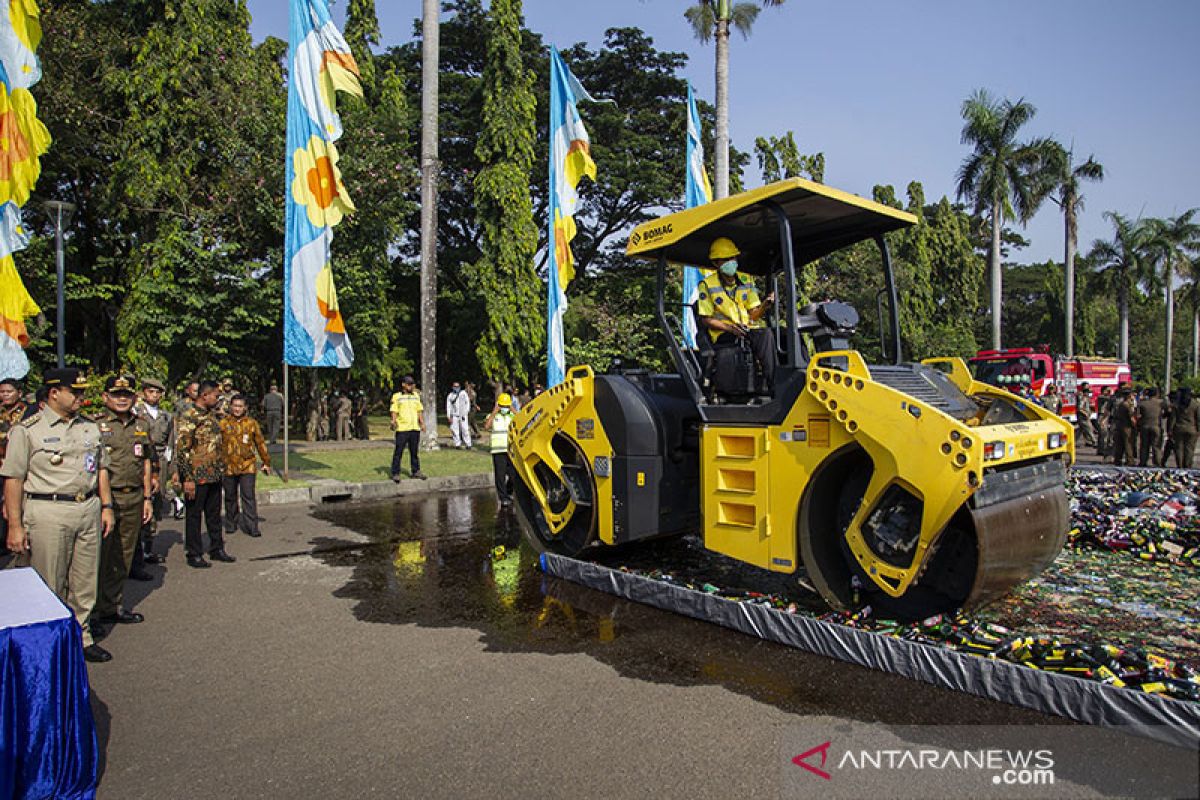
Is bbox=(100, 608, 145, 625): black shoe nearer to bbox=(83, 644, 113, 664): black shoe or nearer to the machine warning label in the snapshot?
bbox=(83, 644, 113, 664): black shoe

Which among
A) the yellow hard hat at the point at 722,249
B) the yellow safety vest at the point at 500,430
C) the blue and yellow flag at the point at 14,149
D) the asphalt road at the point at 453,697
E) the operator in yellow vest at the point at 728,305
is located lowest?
the asphalt road at the point at 453,697

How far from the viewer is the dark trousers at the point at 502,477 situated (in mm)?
10445

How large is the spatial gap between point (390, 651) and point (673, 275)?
20.1m

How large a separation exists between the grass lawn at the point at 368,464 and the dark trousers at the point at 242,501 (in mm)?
2777

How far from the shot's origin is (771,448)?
5145 millimetres

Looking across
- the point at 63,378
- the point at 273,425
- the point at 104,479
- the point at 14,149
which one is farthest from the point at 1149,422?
the point at 273,425

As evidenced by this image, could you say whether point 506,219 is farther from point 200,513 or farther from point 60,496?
point 60,496

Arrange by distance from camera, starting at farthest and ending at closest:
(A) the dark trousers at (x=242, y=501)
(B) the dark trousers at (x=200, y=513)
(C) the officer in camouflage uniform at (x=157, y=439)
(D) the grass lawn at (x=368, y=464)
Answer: (D) the grass lawn at (x=368, y=464), (A) the dark trousers at (x=242, y=501), (C) the officer in camouflage uniform at (x=157, y=439), (B) the dark trousers at (x=200, y=513)

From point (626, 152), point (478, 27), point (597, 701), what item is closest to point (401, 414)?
point (597, 701)

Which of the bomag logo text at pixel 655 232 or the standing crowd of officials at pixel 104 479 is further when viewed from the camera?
the bomag logo text at pixel 655 232

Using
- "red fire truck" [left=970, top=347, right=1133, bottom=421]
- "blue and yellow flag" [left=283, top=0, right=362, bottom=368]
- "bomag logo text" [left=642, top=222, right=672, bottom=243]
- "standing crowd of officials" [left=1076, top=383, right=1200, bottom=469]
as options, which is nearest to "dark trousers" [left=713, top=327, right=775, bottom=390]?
"bomag logo text" [left=642, top=222, right=672, bottom=243]

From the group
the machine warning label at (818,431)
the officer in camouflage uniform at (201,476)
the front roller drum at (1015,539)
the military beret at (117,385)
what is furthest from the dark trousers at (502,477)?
the front roller drum at (1015,539)

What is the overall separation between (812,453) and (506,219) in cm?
2000

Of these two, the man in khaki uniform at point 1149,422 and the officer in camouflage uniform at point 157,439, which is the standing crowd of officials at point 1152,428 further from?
the officer in camouflage uniform at point 157,439
